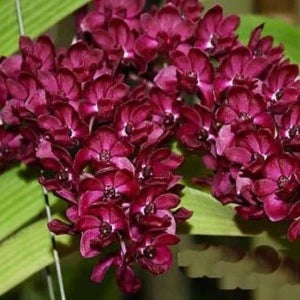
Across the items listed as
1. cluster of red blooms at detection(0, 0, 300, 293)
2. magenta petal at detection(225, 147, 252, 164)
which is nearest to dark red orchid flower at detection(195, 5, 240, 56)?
cluster of red blooms at detection(0, 0, 300, 293)

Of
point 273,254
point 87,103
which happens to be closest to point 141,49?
point 87,103

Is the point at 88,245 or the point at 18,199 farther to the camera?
the point at 18,199

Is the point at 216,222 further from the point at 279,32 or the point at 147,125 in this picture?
the point at 279,32

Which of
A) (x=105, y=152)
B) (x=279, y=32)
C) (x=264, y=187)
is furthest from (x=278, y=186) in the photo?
(x=279, y=32)

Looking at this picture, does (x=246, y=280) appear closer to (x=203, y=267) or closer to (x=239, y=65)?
(x=203, y=267)

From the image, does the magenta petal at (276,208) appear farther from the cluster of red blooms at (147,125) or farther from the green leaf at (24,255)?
the green leaf at (24,255)

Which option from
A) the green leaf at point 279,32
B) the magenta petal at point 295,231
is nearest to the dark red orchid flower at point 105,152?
the magenta petal at point 295,231

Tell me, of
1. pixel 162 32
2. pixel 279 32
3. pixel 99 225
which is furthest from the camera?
pixel 279 32
